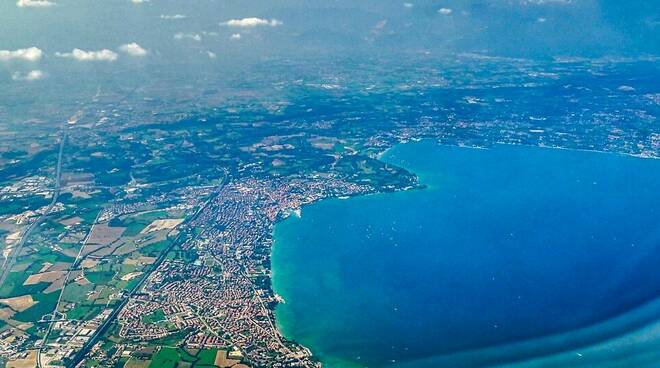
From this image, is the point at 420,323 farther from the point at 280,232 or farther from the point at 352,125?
the point at 352,125

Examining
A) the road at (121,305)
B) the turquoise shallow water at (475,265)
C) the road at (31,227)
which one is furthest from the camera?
the road at (31,227)

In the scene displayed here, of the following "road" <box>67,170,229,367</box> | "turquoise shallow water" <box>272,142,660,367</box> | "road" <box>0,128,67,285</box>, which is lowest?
"road" <box>0,128,67,285</box>

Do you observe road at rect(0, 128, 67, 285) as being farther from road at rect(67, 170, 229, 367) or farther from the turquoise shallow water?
the turquoise shallow water

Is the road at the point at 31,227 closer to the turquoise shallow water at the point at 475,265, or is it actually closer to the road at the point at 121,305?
the road at the point at 121,305

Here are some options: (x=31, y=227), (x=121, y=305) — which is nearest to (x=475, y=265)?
(x=121, y=305)

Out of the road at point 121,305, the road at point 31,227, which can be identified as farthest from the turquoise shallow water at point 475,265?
the road at point 31,227

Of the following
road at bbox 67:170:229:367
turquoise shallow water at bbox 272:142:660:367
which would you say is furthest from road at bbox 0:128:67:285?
turquoise shallow water at bbox 272:142:660:367

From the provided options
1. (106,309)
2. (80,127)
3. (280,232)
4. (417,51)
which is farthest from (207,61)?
(106,309)

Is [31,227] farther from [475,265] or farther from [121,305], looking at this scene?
[475,265]
